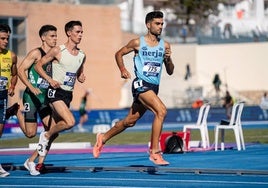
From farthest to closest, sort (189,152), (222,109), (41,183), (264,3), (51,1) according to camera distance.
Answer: (264,3), (51,1), (222,109), (189,152), (41,183)

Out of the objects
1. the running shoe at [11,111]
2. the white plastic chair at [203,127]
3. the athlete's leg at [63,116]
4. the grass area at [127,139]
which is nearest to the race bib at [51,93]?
the athlete's leg at [63,116]

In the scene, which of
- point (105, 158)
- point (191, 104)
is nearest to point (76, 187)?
point (105, 158)

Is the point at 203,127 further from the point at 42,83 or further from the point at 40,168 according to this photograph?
the point at 40,168

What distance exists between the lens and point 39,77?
1791 centimetres

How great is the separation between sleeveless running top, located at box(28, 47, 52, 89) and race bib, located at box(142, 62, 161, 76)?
1.93m

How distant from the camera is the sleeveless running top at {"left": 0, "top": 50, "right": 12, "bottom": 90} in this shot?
16756mm

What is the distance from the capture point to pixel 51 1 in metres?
61.5

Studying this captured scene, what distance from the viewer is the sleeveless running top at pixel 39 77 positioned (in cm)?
1762

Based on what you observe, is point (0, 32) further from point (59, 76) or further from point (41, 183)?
point (41, 183)

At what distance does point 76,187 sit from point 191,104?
157 ft

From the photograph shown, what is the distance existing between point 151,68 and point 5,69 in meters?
2.51

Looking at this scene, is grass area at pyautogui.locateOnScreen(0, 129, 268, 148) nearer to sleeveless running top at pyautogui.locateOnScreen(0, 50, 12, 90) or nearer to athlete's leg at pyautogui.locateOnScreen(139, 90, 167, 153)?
athlete's leg at pyautogui.locateOnScreen(139, 90, 167, 153)

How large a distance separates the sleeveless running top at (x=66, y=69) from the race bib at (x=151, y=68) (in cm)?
118

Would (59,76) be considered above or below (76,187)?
above
